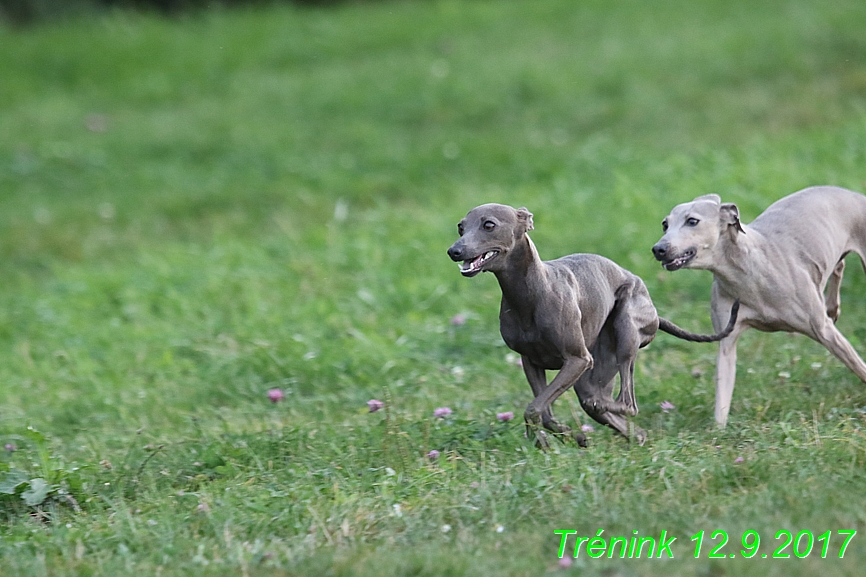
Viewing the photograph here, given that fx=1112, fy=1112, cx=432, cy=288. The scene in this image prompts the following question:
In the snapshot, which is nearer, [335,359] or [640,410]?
[640,410]

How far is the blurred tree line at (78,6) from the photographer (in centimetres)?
1877

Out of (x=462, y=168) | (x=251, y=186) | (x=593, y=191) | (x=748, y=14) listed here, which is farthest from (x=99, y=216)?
(x=748, y=14)

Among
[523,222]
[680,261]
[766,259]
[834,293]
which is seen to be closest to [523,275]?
[523,222]

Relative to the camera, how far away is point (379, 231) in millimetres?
9492

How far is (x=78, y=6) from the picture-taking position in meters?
18.9

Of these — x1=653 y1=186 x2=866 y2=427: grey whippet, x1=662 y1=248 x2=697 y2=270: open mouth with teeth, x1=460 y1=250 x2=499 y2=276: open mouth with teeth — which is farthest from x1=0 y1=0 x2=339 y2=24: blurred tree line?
x1=460 y1=250 x2=499 y2=276: open mouth with teeth

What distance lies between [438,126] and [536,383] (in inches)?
321

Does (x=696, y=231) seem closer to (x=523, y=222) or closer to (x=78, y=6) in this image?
(x=523, y=222)

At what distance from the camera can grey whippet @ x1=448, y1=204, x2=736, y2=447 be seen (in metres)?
4.41

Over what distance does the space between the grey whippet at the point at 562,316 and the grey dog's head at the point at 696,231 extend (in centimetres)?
26

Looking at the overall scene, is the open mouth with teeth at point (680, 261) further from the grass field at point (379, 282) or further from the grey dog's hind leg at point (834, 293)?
the grey dog's hind leg at point (834, 293)

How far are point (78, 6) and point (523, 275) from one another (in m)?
16.4

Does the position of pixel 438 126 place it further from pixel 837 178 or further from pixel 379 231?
pixel 837 178

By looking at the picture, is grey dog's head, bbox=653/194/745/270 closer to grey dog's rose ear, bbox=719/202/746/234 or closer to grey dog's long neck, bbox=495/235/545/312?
grey dog's rose ear, bbox=719/202/746/234
